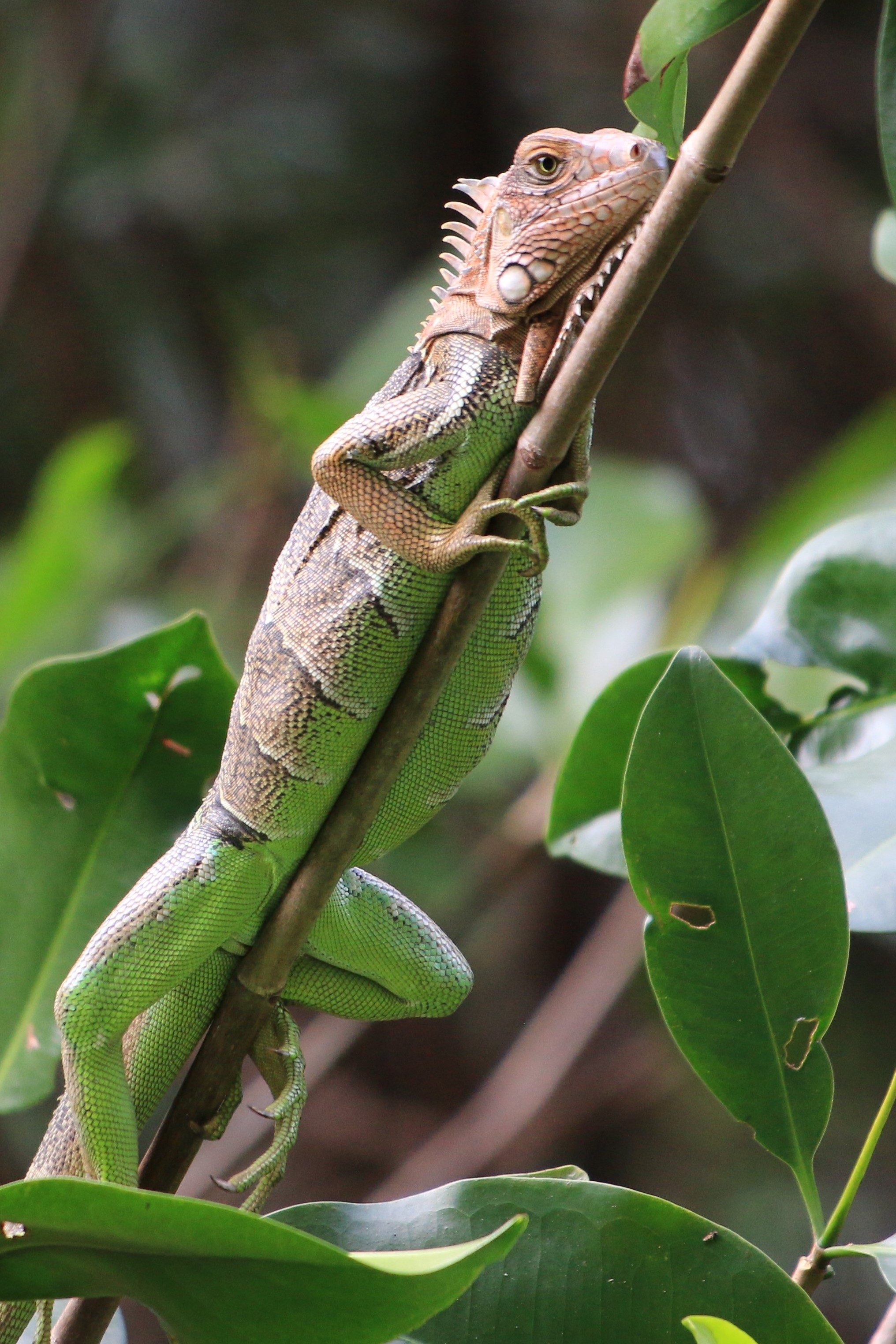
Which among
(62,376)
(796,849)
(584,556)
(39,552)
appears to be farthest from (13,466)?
(796,849)

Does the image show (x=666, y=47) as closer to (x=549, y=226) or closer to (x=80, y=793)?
(x=549, y=226)

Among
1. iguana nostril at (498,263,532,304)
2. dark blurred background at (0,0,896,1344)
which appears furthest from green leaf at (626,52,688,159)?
dark blurred background at (0,0,896,1344)

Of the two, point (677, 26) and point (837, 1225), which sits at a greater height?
point (677, 26)

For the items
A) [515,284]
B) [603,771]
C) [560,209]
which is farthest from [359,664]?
[560,209]

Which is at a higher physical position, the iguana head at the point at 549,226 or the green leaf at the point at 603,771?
the iguana head at the point at 549,226

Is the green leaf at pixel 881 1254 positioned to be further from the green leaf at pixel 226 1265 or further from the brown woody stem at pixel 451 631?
the brown woody stem at pixel 451 631

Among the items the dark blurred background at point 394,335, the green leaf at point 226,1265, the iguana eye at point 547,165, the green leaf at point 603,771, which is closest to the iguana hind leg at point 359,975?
the green leaf at point 603,771

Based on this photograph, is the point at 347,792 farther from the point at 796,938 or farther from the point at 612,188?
the point at 612,188

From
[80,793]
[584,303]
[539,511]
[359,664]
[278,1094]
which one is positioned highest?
[584,303]
